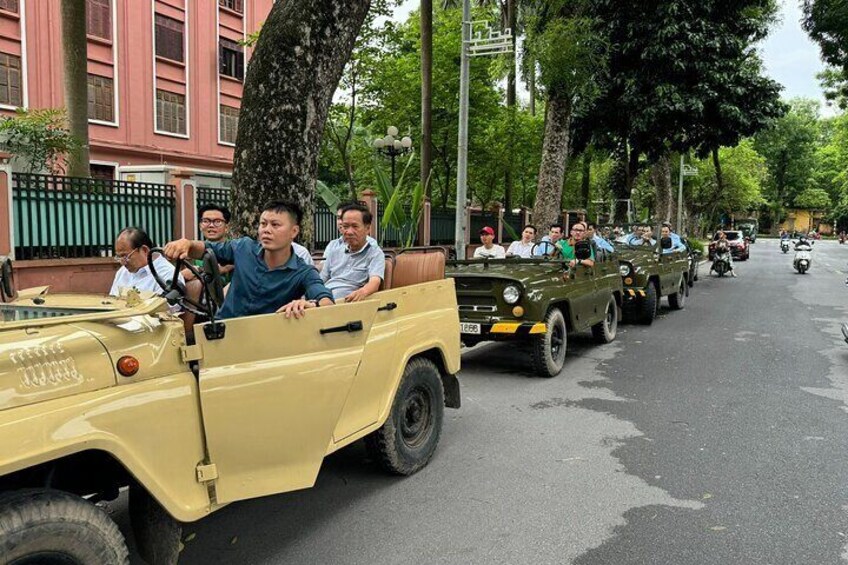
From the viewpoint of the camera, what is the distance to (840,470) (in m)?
4.58

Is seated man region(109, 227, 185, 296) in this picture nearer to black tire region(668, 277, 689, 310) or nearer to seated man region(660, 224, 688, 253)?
seated man region(660, 224, 688, 253)

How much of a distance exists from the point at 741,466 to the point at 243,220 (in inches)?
200

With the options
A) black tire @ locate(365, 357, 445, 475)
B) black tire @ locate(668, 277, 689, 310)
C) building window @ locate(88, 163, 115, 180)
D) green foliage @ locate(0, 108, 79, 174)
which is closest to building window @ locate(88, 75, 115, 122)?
building window @ locate(88, 163, 115, 180)

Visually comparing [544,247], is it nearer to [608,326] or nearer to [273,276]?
[608,326]

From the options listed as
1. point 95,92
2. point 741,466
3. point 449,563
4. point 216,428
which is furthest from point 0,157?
point 95,92

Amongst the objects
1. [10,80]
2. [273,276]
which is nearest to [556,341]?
[273,276]

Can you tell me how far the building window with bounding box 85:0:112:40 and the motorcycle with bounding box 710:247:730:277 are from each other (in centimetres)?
2413

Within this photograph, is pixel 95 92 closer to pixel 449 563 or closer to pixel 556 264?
pixel 556 264

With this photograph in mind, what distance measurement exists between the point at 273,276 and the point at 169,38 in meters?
27.8

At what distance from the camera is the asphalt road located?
3.43m

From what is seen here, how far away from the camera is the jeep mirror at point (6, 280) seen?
10.3 ft

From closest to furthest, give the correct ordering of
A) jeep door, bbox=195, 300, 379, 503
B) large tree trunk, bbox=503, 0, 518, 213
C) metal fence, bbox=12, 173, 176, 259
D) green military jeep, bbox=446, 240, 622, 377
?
jeep door, bbox=195, 300, 379, 503
green military jeep, bbox=446, 240, 622, 377
metal fence, bbox=12, 173, 176, 259
large tree trunk, bbox=503, 0, 518, 213

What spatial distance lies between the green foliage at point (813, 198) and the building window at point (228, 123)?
70445 mm

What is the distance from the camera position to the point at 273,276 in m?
3.60
